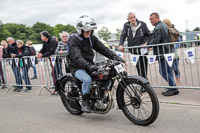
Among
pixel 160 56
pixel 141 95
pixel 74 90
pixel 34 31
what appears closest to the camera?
pixel 141 95

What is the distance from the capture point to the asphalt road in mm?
4004

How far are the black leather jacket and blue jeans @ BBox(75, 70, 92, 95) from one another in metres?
0.11

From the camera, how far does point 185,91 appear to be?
20.6 ft

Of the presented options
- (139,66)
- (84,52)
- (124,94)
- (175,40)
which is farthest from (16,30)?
(124,94)

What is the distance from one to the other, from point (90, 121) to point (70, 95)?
0.75m

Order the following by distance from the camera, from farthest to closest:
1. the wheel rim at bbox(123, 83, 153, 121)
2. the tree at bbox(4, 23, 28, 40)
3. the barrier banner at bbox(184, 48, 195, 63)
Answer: the tree at bbox(4, 23, 28, 40) < the barrier banner at bbox(184, 48, 195, 63) < the wheel rim at bbox(123, 83, 153, 121)

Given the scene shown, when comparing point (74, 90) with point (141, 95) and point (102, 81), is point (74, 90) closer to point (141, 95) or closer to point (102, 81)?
point (102, 81)

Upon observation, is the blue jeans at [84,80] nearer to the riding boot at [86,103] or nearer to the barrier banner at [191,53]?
the riding boot at [86,103]

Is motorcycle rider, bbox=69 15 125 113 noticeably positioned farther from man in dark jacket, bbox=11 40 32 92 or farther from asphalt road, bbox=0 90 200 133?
man in dark jacket, bbox=11 40 32 92

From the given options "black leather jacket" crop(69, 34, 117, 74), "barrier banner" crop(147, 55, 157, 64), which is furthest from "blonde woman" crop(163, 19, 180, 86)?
"black leather jacket" crop(69, 34, 117, 74)

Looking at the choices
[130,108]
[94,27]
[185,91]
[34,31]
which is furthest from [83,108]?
[34,31]

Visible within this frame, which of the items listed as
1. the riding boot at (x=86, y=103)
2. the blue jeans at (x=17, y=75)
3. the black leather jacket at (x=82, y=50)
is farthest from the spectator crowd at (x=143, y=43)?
the riding boot at (x=86, y=103)

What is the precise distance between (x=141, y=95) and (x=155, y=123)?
1.90 feet

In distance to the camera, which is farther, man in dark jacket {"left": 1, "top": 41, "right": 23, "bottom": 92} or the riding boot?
man in dark jacket {"left": 1, "top": 41, "right": 23, "bottom": 92}
